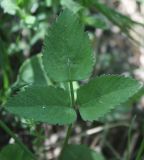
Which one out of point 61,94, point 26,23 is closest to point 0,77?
point 26,23

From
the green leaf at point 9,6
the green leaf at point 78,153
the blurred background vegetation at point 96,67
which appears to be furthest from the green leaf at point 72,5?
the green leaf at point 78,153

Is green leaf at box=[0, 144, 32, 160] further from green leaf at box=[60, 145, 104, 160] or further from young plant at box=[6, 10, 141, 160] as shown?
young plant at box=[6, 10, 141, 160]

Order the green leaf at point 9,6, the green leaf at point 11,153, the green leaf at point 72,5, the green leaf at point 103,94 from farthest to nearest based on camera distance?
1. the green leaf at point 72,5
2. the green leaf at point 9,6
3. the green leaf at point 11,153
4. the green leaf at point 103,94

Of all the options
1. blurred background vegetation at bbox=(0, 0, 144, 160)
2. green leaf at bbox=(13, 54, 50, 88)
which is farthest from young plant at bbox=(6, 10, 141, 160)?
green leaf at bbox=(13, 54, 50, 88)

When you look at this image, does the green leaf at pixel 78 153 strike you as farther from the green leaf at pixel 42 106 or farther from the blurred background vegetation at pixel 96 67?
the green leaf at pixel 42 106

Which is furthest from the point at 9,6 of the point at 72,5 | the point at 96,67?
the point at 96,67

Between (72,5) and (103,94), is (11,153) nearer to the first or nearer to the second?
(103,94)

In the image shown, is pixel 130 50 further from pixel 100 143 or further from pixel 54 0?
pixel 54 0
